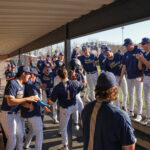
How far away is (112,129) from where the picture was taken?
1.85 meters

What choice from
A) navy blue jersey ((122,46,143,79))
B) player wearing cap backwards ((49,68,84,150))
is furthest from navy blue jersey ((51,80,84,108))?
navy blue jersey ((122,46,143,79))

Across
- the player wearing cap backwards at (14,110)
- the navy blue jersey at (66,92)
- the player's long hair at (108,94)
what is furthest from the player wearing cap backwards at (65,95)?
the player's long hair at (108,94)

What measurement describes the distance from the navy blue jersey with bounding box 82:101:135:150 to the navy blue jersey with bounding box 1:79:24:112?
83.7 inches

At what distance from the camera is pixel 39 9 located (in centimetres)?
350

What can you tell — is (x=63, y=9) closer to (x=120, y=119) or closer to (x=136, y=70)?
(x=120, y=119)

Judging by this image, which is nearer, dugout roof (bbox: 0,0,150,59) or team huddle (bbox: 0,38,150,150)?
dugout roof (bbox: 0,0,150,59)

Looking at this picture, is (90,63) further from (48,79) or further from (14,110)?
(14,110)

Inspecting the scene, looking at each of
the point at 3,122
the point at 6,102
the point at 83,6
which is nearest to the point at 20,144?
the point at 3,122

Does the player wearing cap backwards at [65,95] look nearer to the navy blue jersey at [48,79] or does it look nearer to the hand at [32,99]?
the hand at [32,99]

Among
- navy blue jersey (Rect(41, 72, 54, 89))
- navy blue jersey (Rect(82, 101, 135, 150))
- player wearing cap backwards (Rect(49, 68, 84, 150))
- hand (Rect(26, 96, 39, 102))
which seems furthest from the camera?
navy blue jersey (Rect(41, 72, 54, 89))

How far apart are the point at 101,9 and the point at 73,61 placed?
1.99 m

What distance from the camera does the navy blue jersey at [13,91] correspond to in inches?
143

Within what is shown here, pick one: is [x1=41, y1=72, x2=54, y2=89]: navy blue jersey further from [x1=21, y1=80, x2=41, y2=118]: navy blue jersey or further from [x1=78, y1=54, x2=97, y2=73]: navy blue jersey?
[x1=21, y1=80, x2=41, y2=118]: navy blue jersey

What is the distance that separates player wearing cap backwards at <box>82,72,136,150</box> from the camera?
1.82 m
